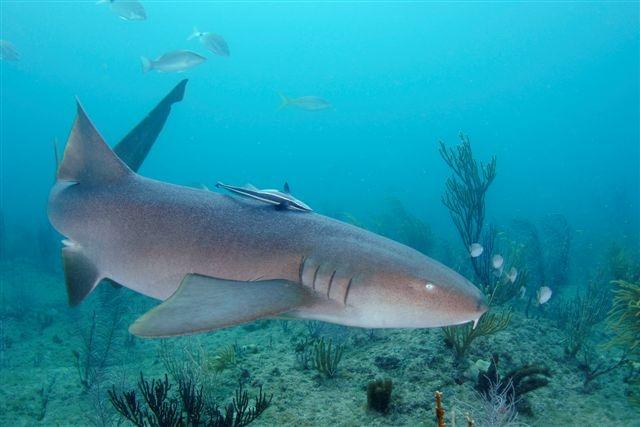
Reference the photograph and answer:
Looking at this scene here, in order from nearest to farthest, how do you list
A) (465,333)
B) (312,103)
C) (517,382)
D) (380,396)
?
(380,396), (517,382), (465,333), (312,103)

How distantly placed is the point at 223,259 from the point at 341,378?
346cm

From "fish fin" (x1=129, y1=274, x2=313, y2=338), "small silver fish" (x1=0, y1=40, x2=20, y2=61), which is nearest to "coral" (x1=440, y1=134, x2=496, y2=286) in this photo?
"fish fin" (x1=129, y1=274, x2=313, y2=338)

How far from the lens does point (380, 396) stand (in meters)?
4.34

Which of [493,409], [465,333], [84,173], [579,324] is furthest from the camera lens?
[579,324]

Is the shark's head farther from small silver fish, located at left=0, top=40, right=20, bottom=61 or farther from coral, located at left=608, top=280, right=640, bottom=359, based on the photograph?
small silver fish, located at left=0, top=40, right=20, bottom=61

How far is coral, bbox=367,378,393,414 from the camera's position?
4.33 metres

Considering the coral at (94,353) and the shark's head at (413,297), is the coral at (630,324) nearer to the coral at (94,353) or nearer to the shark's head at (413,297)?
the shark's head at (413,297)

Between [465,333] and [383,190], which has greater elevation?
[383,190]

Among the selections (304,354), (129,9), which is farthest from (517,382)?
(129,9)

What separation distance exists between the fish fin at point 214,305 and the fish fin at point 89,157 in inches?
56.5

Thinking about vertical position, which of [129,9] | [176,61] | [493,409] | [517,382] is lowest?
[493,409]

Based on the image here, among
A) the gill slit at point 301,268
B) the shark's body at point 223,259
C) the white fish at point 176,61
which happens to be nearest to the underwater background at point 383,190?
the shark's body at point 223,259

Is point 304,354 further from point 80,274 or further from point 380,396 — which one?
point 80,274

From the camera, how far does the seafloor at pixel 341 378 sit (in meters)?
4.54
